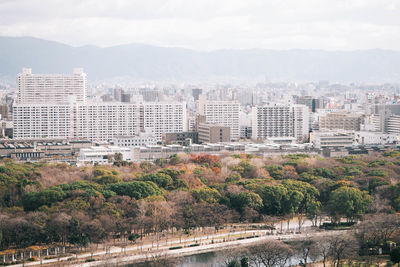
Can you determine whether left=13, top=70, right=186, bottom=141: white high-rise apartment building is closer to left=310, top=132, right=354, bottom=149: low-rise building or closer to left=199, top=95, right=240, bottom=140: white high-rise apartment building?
left=199, top=95, right=240, bottom=140: white high-rise apartment building

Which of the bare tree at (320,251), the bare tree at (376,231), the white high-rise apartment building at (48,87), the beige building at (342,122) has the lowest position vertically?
the bare tree at (320,251)

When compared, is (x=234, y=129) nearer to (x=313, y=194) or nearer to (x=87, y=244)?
(x=313, y=194)

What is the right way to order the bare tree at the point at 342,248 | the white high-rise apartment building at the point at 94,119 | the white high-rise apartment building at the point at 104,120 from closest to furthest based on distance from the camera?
the bare tree at the point at 342,248 < the white high-rise apartment building at the point at 94,119 < the white high-rise apartment building at the point at 104,120

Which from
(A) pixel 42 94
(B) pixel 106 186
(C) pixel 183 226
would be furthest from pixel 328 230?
(A) pixel 42 94

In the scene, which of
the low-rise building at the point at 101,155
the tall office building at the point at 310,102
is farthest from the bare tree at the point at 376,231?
the tall office building at the point at 310,102

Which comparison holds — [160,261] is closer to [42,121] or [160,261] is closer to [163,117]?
[42,121]

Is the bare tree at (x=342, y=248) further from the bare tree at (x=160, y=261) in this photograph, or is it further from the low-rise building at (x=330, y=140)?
the low-rise building at (x=330, y=140)
